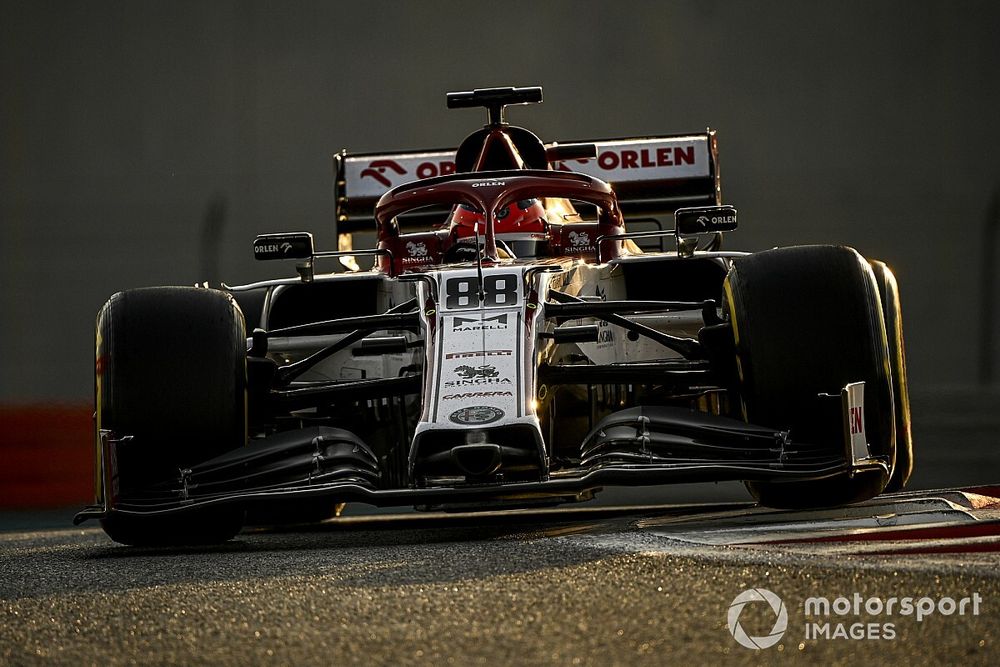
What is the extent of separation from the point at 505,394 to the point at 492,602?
147 cm

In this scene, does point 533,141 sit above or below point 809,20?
below

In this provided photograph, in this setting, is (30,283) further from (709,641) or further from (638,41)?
(709,641)

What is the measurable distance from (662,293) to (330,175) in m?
7.40

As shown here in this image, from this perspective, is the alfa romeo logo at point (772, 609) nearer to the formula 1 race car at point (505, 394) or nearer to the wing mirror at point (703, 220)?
the formula 1 race car at point (505, 394)

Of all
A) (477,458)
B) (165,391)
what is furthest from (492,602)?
(165,391)

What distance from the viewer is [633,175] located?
28.9 ft

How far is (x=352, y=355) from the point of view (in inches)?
225

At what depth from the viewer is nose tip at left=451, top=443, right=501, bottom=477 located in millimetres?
4383

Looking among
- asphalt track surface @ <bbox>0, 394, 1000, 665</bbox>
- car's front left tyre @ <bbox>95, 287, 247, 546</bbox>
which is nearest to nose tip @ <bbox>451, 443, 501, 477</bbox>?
asphalt track surface @ <bbox>0, 394, 1000, 665</bbox>

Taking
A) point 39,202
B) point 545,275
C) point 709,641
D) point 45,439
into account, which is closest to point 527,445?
point 545,275

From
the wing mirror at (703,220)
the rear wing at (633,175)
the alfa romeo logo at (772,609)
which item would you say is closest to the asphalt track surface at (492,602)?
the alfa romeo logo at (772,609)

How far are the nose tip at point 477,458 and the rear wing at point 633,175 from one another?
4405 millimetres

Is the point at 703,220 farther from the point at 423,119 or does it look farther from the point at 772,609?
the point at 423,119

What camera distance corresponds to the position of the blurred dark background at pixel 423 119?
1276 cm
